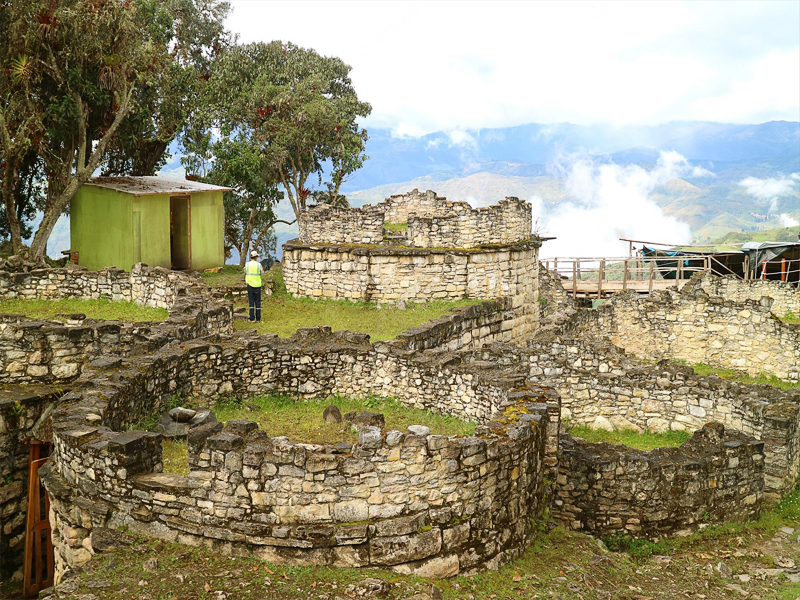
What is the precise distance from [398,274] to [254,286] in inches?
173

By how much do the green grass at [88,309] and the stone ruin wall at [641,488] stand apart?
29.3ft

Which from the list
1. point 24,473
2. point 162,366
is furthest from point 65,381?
point 162,366

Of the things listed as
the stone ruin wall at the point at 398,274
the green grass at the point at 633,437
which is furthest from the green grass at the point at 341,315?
the green grass at the point at 633,437

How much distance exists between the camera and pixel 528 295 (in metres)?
23.0

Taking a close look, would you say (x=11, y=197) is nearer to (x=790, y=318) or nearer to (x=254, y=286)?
(x=254, y=286)

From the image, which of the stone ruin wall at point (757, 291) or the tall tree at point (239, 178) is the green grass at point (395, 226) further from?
the stone ruin wall at point (757, 291)

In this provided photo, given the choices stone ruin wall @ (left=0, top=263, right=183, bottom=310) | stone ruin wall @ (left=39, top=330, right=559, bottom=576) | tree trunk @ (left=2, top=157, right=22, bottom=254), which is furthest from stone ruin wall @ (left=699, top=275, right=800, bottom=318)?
tree trunk @ (left=2, top=157, right=22, bottom=254)

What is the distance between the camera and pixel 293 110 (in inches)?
1281

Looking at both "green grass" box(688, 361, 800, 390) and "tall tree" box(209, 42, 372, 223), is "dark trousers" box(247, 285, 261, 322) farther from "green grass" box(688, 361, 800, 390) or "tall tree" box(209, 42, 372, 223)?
"tall tree" box(209, 42, 372, 223)

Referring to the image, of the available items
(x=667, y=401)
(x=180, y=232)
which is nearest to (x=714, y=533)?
(x=667, y=401)

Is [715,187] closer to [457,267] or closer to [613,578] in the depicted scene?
[457,267]

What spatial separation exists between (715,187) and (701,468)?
8930 centimetres

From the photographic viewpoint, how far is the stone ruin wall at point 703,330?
18438 millimetres

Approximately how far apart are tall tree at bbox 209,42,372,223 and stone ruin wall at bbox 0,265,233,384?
1392 centimetres
